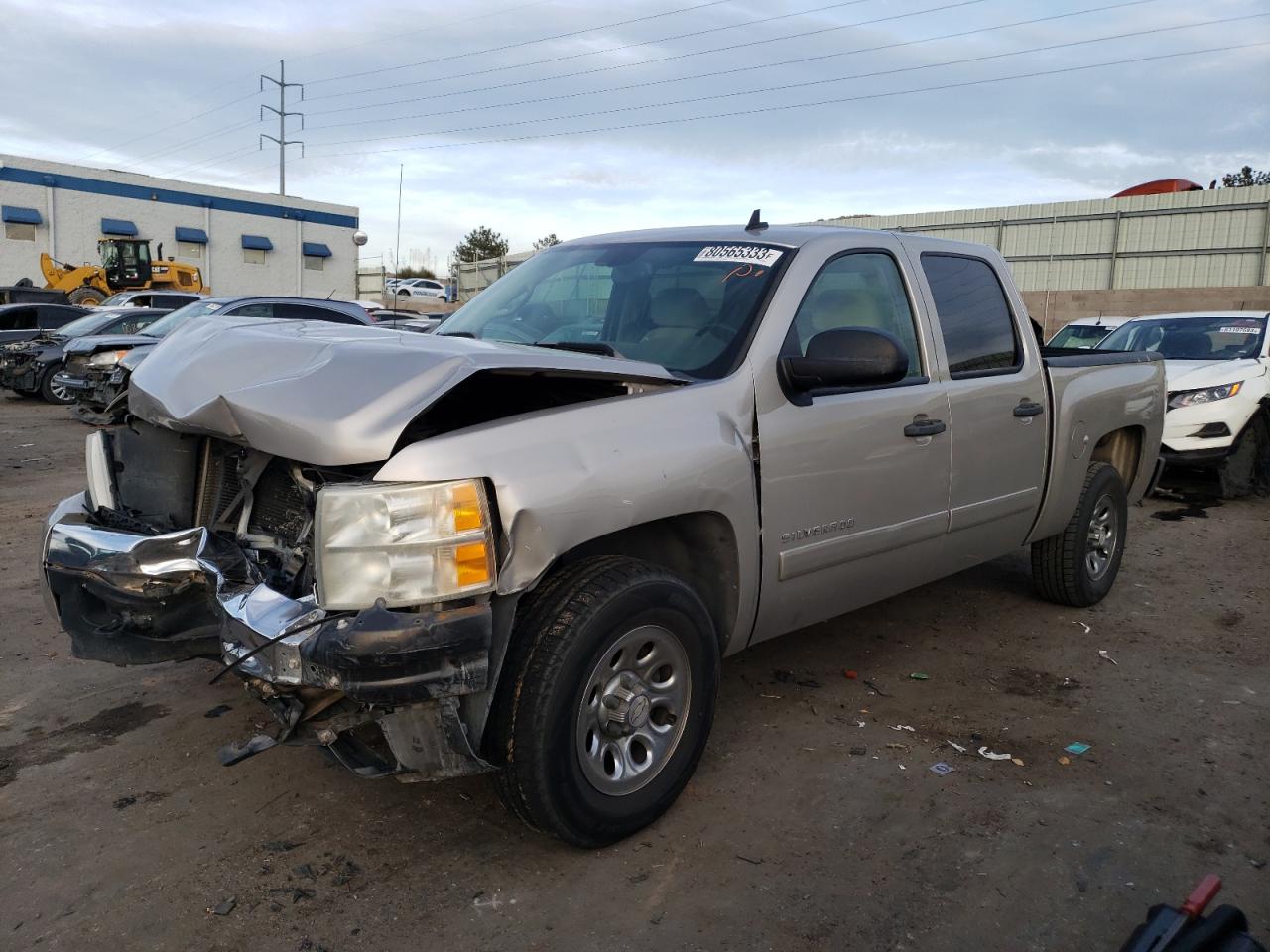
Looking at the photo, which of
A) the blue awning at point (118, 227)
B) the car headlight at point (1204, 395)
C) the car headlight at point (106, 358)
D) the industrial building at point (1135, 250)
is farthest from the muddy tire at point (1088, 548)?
the blue awning at point (118, 227)

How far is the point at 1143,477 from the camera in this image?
5895mm

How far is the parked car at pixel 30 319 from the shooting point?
17469mm

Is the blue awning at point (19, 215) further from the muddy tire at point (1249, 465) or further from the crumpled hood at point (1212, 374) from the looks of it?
the muddy tire at point (1249, 465)

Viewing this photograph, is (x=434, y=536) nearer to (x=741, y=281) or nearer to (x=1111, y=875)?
(x=741, y=281)

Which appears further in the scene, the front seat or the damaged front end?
the front seat

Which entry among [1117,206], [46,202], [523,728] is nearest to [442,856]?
[523,728]

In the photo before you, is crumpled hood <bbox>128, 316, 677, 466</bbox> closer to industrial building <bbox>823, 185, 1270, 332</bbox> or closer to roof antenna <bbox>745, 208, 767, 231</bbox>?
roof antenna <bbox>745, 208, 767, 231</bbox>

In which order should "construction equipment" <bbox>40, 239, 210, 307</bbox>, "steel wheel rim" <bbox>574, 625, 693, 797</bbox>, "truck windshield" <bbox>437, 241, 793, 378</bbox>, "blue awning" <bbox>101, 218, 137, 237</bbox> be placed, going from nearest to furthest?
"steel wheel rim" <bbox>574, 625, 693, 797</bbox>, "truck windshield" <bbox>437, 241, 793, 378</bbox>, "construction equipment" <bbox>40, 239, 210, 307</bbox>, "blue awning" <bbox>101, 218, 137, 237</bbox>

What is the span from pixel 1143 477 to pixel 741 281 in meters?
3.51

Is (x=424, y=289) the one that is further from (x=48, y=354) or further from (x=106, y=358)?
(x=106, y=358)

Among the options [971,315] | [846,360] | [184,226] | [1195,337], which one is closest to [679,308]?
[846,360]

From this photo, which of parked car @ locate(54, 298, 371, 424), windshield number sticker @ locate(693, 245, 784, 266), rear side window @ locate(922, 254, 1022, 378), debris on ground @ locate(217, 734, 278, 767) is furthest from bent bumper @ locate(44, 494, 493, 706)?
parked car @ locate(54, 298, 371, 424)

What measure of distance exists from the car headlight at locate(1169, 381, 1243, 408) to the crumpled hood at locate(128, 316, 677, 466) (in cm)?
756

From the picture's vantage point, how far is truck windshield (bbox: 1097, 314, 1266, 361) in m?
9.73
